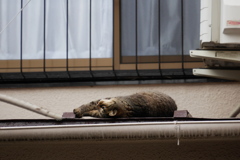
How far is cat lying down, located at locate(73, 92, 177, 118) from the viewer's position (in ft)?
8.45

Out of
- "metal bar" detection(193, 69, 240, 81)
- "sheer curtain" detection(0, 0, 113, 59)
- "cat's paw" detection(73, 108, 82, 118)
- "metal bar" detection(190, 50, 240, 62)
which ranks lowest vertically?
"cat's paw" detection(73, 108, 82, 118)

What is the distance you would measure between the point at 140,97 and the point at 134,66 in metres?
0.81

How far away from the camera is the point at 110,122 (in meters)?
2.51

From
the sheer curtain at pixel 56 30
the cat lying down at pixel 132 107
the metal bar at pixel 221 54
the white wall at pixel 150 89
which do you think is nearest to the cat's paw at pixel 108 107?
the cat lying down at pixel 132 107

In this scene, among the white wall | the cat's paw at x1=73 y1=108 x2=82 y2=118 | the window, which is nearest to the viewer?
the cat's paw at x1=73 y1=108 x2=82 y2=118

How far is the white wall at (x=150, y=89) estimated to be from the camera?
11.1 feet

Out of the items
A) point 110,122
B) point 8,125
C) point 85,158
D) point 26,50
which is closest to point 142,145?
point 85,158

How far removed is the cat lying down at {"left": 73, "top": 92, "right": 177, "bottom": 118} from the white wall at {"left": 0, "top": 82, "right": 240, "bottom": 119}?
0.60m

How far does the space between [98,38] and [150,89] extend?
436 millimetres

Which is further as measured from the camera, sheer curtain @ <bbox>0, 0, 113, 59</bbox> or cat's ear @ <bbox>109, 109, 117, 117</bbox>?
sheer curtain @ <bbox>0, 0, 113, 59</bbox>

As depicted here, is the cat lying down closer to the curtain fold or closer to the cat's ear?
the cat's ear

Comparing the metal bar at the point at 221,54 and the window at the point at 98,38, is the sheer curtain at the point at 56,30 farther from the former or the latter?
the metal bar at the point at 221,54

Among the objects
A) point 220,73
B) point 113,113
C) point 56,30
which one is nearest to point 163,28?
point 56,30

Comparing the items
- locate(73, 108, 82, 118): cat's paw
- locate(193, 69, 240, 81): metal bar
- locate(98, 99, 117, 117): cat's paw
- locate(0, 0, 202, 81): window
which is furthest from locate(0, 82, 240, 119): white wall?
locate(98, 99, 117, 117): cat's paw
